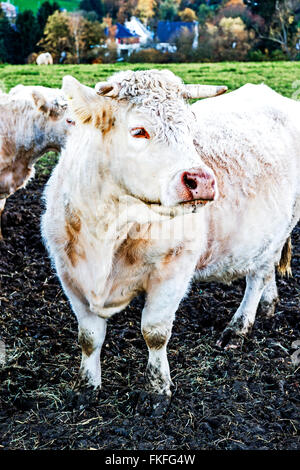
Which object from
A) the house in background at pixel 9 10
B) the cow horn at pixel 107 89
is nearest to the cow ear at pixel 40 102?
the cow horn at pixel 107 89

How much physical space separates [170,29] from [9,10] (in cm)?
709

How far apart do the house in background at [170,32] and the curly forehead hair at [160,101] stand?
21054mm

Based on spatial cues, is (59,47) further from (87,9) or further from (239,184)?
(239,184)

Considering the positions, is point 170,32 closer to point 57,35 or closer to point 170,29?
point 170,29

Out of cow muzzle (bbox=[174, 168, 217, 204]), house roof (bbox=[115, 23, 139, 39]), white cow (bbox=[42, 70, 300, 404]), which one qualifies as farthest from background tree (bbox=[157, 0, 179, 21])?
cow muzzle (bbox=[174, 168, 217, 204])

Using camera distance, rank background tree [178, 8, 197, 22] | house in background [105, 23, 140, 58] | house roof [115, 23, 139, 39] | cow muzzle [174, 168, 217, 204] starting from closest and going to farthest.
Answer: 1. cow muzzle [174, 168, 217, 204]
2. house in background [105, 23, 140, 58]
3. house roof [115, 23, 139, 39]
4. background tree [178, 8, 197, 22]

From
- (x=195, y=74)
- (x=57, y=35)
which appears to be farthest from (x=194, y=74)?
(x=57, y=35)

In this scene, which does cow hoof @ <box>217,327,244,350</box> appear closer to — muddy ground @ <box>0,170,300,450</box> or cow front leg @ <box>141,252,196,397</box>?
muddy ground @ <box>0,170,300,450</box>

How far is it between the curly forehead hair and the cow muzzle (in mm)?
207

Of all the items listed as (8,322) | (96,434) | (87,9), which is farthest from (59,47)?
(96,434)

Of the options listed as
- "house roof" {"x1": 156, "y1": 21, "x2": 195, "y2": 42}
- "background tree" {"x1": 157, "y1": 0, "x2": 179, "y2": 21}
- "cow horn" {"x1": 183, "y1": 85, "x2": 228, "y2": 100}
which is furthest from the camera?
"background tree" {"x1": 157, "y1": 0, "x2": 179, "y2": 21}

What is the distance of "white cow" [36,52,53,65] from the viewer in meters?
20.7

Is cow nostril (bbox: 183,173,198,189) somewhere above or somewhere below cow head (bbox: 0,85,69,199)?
above

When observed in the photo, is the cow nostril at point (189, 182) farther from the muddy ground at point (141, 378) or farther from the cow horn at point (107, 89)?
the muddy ground at point (141, 378)
